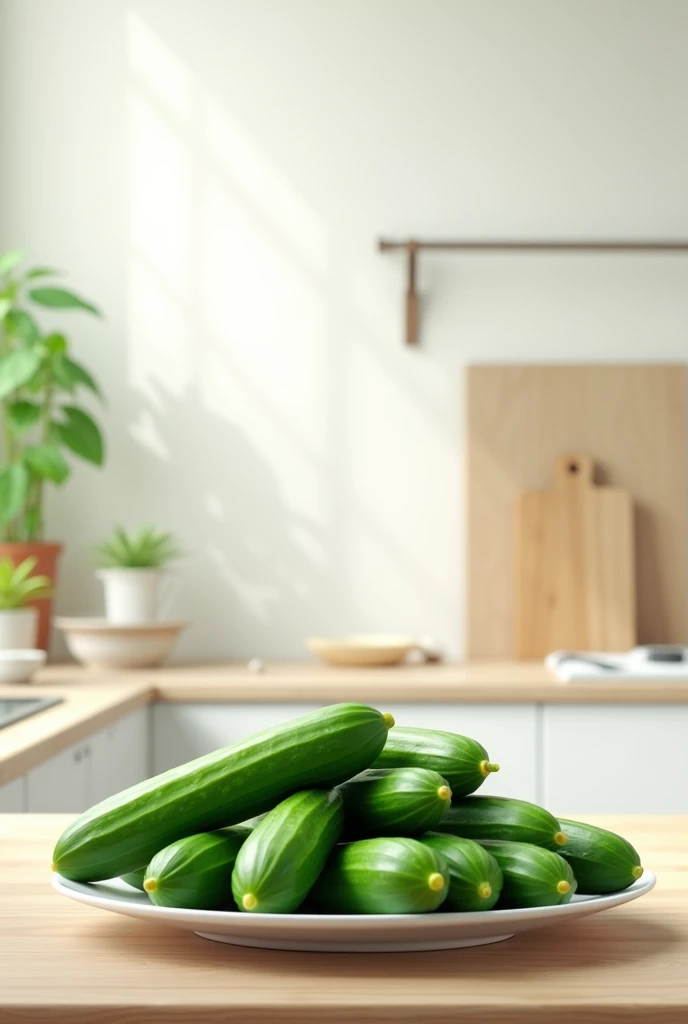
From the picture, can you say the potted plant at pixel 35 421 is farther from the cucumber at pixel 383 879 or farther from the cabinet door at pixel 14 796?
the cucumber at pixel 383 879

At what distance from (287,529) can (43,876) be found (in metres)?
2.34

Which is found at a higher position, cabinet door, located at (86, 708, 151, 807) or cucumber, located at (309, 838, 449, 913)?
cucumber, located at (309, 838, 449, 913)

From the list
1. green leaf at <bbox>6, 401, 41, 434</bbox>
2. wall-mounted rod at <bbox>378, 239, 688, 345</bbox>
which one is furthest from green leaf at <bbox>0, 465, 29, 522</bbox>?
wall-mounted rod at <bbox>378, 239, 688, 345</bbox>

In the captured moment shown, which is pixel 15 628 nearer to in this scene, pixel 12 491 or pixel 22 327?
pixel 12 491

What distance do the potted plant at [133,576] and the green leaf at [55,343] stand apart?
0.46 meters

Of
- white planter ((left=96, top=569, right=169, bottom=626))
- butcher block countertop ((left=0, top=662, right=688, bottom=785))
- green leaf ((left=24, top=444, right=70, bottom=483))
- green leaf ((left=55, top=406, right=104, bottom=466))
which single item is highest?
green leaf ((left=55, top=406, right=104, bottom=466))

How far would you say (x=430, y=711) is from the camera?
2648 mm

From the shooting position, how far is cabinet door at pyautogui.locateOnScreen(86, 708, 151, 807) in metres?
2.28

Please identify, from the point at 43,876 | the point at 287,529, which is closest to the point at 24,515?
the point at 287,529

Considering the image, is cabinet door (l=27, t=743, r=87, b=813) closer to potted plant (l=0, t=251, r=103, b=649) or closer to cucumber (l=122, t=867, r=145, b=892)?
potted plant (l=0, t=251, r=103, b=649)

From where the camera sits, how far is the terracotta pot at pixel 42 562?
9.93ft

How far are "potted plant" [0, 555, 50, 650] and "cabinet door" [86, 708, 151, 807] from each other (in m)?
0.32

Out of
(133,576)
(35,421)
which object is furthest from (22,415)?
(133,576)

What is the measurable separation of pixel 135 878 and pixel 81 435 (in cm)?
237
